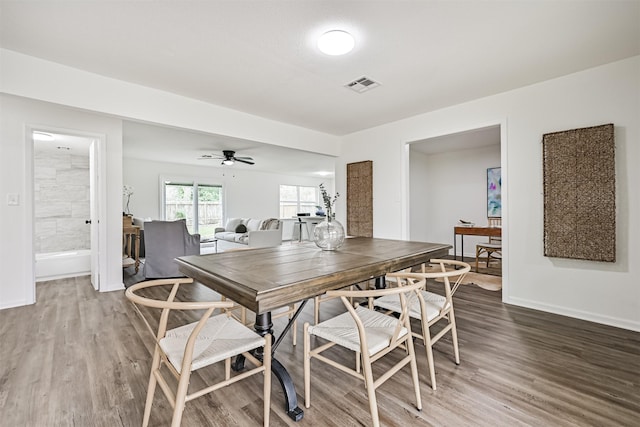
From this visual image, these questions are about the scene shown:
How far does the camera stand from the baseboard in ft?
8.45

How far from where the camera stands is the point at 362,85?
3.03 meters

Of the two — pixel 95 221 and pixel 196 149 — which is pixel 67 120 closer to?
pixel 95 221

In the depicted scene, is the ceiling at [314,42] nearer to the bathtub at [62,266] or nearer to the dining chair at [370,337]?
the dining chair at [370,337]

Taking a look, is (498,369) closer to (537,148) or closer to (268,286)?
(268,286)

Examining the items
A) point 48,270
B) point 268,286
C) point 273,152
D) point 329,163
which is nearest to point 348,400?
point 268,286

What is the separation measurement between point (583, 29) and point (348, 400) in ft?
9.85

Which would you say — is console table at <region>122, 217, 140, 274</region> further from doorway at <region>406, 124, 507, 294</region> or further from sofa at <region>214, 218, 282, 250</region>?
doorway at <region>406, 124, 507, 294</region>

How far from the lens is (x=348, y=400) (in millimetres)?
1631

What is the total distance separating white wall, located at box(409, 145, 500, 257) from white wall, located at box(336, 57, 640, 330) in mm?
2794

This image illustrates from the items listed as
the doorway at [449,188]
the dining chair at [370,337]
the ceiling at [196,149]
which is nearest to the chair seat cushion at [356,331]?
the dining chair at [370,337]

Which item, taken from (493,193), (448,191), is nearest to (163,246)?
(448,191)

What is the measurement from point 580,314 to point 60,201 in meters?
8.10

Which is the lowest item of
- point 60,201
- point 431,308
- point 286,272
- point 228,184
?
point 431,308

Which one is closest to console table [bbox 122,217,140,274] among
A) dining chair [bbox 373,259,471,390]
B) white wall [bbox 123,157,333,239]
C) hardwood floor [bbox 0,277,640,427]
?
hardwood floor [bbox 0,277,640,427]
